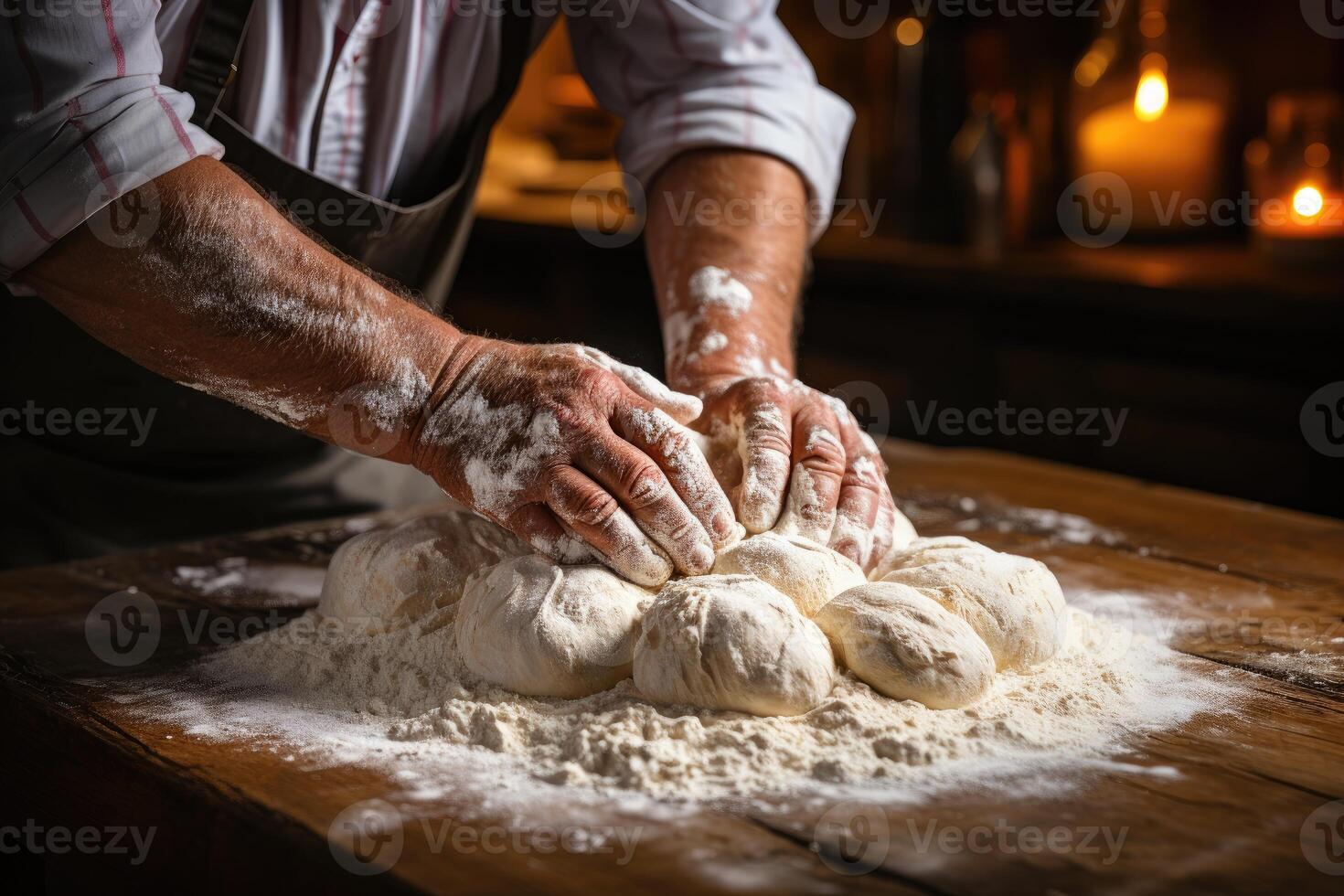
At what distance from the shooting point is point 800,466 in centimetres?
124

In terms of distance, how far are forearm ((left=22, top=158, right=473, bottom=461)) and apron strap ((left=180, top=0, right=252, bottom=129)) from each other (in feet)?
0.96

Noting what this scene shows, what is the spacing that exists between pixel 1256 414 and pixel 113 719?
7.18 feet

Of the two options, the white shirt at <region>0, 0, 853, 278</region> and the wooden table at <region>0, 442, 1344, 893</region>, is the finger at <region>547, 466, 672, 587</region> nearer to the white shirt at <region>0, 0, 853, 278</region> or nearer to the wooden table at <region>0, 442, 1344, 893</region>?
the wooden table at <region>0, 442, 1344, 893</region>

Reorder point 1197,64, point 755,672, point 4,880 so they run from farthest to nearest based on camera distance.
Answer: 1. point 1197,64
2. point 4,880
3. point 755,672

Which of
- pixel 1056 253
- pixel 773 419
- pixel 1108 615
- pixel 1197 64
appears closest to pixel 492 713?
pixel 773 419

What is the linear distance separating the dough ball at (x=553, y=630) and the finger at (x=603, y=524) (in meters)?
0.02

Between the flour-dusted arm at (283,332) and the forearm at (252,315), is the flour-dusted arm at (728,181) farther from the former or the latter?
the forearm at (252,315)

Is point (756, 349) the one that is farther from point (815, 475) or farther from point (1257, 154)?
point (1257, 154)

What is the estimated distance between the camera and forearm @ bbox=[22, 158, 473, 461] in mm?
1086

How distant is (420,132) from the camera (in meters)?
1.66

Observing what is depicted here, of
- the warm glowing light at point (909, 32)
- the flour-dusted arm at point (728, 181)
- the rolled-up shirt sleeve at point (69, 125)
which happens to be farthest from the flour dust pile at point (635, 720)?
the warm glowing light at point (909, 32)

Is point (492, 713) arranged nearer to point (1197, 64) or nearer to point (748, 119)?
point (748, 119)

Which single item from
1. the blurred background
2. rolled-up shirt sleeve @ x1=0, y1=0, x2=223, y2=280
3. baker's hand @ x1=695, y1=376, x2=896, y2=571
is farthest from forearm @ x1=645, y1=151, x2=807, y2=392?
the blurred background

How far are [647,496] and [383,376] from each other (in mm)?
272
